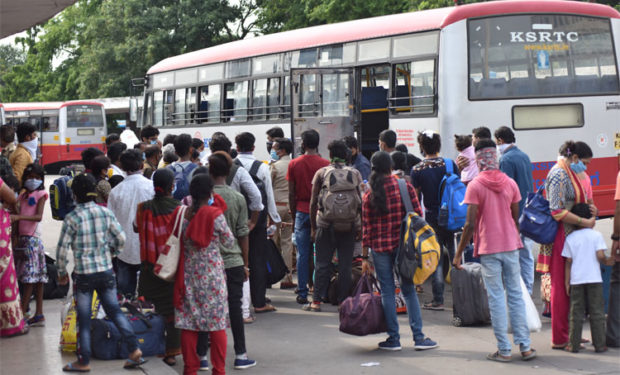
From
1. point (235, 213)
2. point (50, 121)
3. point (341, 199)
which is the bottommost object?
point (235, 213)

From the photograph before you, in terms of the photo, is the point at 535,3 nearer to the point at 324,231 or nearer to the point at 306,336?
the point at 324,231

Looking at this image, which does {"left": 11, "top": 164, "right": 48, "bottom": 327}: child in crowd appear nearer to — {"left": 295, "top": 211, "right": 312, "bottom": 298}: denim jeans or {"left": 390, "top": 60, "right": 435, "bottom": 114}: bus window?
A: {"left": 295, "top": 211, "right": 312, "bottom": 298}: denim jeans

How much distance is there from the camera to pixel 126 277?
7.68 meters

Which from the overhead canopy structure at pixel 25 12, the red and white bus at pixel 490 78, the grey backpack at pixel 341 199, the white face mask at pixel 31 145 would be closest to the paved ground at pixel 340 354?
the grey backpack at pixel 341 199

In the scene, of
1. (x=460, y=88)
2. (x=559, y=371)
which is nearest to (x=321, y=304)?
(x=559, y=371)

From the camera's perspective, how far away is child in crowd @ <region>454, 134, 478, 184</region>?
9477mm

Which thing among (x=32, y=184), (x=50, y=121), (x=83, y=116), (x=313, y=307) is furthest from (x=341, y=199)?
(x=50, y=121)

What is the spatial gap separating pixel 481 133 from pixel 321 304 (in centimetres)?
250

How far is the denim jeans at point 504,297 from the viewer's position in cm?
670

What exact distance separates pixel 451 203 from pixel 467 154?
47.5 inches

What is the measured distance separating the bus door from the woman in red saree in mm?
7086

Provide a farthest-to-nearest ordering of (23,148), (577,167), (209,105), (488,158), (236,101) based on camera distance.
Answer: (209,105)
(236,101)
(23,148)
(577,167)
(488,158)

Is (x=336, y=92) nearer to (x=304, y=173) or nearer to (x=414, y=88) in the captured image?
(x=414, y=88)

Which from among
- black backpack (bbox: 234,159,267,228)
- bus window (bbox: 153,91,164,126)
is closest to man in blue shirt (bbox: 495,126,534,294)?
black backpack (bbox: 234,159,267,228)
